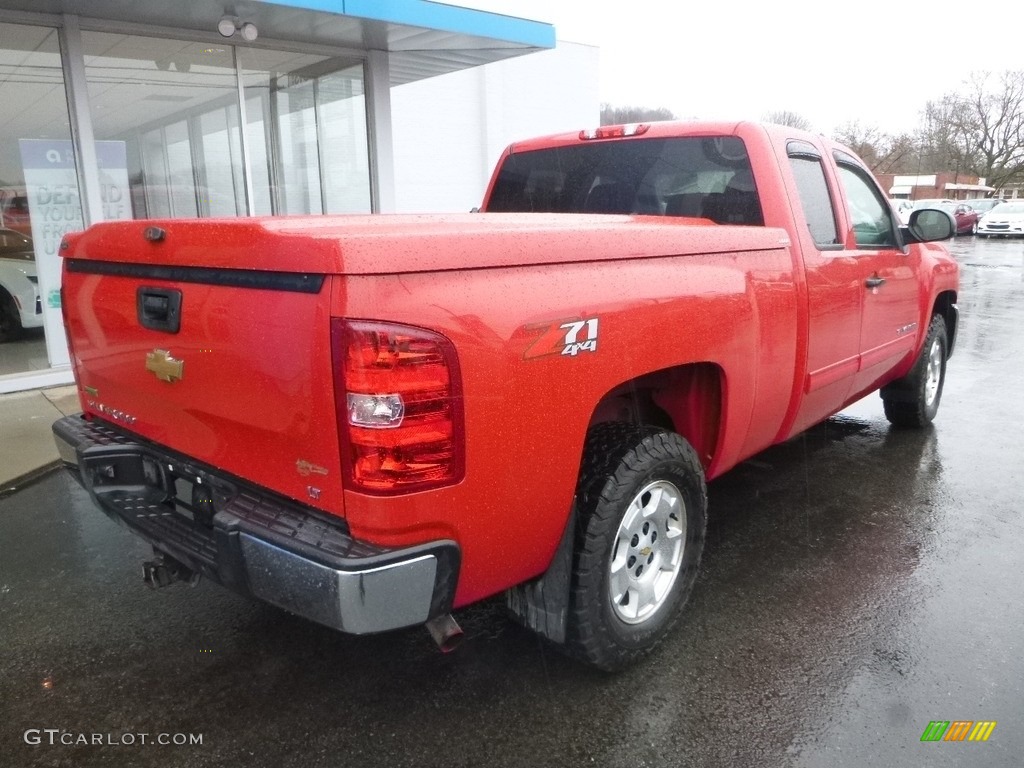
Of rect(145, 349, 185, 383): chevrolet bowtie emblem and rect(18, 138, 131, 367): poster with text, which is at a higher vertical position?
rect(18, 138, 131, 367): poster with text

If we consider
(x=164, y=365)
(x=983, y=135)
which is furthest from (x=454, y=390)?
(x=983, y=135)

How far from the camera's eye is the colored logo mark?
97.3 inches

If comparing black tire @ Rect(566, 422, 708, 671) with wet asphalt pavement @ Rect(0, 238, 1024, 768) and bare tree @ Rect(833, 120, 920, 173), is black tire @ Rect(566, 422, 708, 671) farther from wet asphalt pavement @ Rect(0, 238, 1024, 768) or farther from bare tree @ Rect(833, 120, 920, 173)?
bare tree @ Rect(833, 120, 920, 173)

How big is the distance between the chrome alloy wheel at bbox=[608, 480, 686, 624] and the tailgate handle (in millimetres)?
1559

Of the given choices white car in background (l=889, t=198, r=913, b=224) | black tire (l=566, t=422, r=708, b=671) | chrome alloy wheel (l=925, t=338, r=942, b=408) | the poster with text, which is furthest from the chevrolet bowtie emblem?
the poster with text

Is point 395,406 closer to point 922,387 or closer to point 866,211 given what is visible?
point 866,211

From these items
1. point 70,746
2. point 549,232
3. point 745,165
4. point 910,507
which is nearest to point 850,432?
point 910,507

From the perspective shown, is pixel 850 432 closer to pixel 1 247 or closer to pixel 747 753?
pixel 747 753

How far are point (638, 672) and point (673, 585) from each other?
34 centimetres

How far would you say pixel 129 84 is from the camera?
793 cm

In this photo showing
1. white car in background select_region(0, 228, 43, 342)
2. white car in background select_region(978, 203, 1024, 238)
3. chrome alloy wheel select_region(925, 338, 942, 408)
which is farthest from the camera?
white car in background select_region(978, 203, 1024, 238)

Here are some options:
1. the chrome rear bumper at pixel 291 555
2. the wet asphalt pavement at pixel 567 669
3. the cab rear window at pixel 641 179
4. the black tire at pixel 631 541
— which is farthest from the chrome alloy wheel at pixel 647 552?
the cab rear window at pixel 641 179

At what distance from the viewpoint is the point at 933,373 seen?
18.9ft

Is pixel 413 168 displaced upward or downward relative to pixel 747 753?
upward
